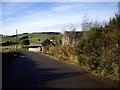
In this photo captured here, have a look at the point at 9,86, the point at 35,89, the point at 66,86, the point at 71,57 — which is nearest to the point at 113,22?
the point at 66,86

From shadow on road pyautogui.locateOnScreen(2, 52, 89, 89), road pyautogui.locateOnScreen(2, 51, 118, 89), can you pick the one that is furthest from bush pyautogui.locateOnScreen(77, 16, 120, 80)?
shadow on road pyautogui.locateOnScreen(2, 52, 89, 89)

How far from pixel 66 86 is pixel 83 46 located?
8.37 m

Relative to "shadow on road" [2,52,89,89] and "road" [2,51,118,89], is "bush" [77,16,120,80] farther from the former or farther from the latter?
"shadow on road" [2,52,89,89]

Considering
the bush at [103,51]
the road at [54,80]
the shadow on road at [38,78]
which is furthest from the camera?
the bush at [103,51]

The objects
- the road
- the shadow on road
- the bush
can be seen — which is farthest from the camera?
the bush

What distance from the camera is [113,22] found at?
13.1 metres

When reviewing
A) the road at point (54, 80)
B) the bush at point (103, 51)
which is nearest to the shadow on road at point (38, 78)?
the road at point (54, 80)

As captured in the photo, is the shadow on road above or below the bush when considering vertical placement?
below

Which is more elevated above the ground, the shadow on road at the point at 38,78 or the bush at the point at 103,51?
the bush at the point at 103,51

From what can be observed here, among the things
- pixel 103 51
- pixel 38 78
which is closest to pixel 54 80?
pixel 38 78

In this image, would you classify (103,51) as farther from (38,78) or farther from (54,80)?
(38,78)

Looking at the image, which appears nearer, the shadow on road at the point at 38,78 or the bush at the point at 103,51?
the shadow on road at the point at 38,78

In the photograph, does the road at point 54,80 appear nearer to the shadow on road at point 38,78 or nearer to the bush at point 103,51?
the shadow on road at point 38,78

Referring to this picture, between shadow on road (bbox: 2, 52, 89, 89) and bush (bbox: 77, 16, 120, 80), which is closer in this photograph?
shadow on road (bbox: 2, 52, 89, 89)
